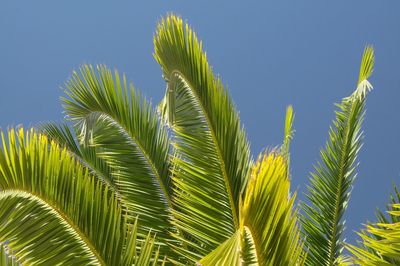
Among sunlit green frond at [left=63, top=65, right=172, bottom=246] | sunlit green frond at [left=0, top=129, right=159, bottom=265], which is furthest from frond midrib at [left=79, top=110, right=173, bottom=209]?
sunlit green frond at [left=0, top=129, right=159, bottom=265]

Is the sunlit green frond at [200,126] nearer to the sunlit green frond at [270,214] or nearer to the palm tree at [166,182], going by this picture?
the palm tree at [166,182]

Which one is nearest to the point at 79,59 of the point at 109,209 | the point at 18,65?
the point at 18,65

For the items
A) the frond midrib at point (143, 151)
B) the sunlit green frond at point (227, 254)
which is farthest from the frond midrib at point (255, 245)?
the frond midrib at point (143, 151)

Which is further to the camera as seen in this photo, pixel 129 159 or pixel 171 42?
pixel 129 159

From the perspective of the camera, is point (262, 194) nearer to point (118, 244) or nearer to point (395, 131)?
point (118, 244)

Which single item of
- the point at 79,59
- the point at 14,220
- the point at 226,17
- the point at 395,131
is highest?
the point at 226,17

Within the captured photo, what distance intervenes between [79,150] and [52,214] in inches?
147

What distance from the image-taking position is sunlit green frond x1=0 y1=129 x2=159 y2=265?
368 cm

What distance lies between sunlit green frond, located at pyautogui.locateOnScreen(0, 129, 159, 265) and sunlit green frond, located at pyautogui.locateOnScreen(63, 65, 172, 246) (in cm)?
196

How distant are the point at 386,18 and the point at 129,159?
27.1 metres

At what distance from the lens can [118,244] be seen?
3980mm

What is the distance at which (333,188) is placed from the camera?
6172 mm

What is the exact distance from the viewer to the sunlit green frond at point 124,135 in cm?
607

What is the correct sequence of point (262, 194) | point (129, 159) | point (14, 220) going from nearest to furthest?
point (262, 194)
point (14, 220)
point (129, 159)
